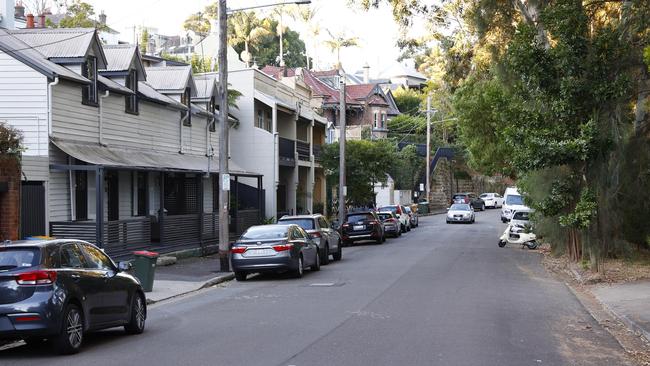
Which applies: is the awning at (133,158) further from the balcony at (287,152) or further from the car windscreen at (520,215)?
the car windscreen at (520,215)

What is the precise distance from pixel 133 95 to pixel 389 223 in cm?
1783

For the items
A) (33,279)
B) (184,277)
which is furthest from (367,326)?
(184,277)

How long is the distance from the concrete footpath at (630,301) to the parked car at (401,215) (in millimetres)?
24729

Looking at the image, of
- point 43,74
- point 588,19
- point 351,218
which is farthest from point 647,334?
point 351,218

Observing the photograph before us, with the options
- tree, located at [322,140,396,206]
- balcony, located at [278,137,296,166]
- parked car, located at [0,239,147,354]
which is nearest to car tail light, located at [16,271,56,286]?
parked car, located at [0,239,147,354]

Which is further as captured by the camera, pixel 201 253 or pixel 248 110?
pixel 248 110

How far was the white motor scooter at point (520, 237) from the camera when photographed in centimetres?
3223

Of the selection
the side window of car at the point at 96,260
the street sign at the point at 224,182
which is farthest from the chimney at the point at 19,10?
the side window of car at the point at 96,260

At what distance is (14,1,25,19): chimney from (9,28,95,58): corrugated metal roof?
Answer: 63.6ft

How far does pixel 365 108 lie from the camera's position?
250 feet

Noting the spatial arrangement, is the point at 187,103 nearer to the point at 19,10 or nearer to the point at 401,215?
the point at 19,10

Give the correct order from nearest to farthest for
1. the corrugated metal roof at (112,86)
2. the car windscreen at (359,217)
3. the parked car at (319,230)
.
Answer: the corrugated metal roof at (112,86) → the parked car at (319,230) → the car windscreen at (359,217)

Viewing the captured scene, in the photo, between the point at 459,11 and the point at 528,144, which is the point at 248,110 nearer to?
the point at 459,11

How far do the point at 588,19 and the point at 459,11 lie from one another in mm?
7643
